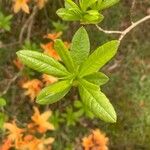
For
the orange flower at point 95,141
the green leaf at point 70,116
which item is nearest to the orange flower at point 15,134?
the green leaf at point 70,116

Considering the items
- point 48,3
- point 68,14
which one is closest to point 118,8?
point 48,3

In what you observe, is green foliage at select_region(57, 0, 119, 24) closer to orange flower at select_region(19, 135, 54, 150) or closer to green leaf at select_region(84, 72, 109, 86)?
green leaf at select_region(84, 72, 109, 86)

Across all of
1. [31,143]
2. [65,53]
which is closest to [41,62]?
[65,53]

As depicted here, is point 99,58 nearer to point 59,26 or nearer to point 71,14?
point 71,14

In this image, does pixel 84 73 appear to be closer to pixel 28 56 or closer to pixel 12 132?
pixel 28 56

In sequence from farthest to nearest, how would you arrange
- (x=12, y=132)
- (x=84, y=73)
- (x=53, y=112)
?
(x=53, y=112), (x=12, y=132), (x=84, y=73)

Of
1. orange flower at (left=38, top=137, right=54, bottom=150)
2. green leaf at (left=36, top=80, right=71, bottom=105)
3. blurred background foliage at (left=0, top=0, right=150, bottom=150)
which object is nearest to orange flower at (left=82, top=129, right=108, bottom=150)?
blurred background foliage at (left=0, top=0, right=150, bottom=150)
